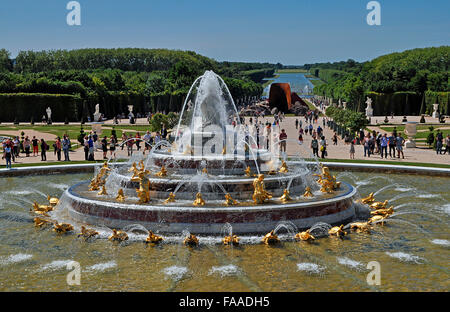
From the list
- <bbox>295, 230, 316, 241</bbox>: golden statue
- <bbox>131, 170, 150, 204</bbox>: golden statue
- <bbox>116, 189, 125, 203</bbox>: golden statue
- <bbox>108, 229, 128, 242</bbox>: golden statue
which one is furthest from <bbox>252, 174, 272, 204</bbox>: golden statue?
<bbox>116, 189, 125, 203</bbox>: golden statue

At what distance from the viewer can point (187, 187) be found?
1537cm

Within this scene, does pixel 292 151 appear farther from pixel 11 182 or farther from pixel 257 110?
pixel 257 110

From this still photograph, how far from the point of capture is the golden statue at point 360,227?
14359 mm

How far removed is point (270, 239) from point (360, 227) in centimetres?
279

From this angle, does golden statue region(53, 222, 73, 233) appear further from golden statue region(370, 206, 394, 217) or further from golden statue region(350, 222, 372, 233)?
golden statue region(370, 206, 394, 217)

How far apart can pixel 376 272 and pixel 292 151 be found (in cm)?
2438

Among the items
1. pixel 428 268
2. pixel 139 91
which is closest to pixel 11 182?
pixel 428 268

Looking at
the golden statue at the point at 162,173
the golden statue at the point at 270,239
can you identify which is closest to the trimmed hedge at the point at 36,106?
the golden statue at the point at 162,173

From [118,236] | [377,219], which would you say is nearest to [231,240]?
[118,236]

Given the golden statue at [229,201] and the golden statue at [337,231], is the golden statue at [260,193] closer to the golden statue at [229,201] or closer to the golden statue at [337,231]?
the golden statue at [229,201]

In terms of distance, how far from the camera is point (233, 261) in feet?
38.7

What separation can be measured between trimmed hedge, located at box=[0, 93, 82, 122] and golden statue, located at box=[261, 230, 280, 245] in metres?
57.0

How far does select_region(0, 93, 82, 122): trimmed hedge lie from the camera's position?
65.1 metres
